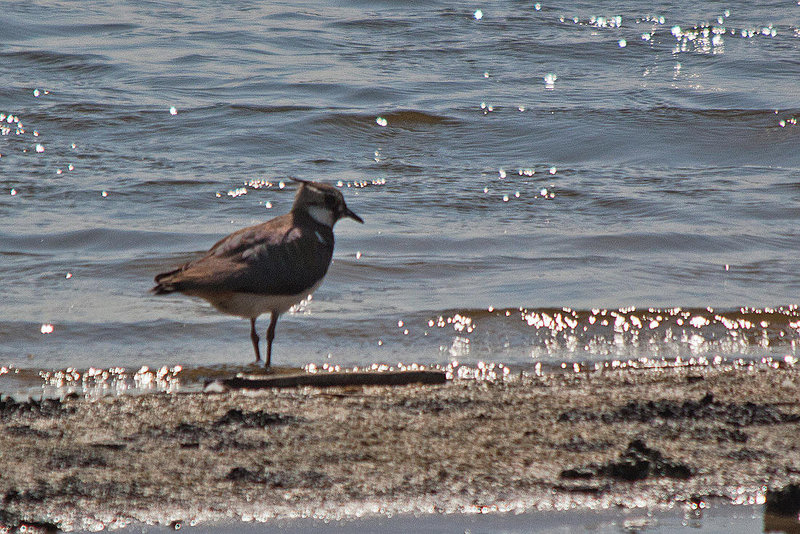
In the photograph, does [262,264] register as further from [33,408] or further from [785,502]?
[785,502]

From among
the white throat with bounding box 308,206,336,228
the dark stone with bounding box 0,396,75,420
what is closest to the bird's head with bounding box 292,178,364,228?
the white throat with bounding box 308,206,336,228

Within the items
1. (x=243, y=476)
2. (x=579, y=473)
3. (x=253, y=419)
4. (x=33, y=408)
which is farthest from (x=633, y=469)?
(x=33, y=408)

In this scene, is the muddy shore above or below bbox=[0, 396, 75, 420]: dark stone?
below

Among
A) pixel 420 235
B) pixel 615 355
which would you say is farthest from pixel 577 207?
pixel 615 355

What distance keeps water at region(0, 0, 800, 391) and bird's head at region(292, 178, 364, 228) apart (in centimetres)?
70

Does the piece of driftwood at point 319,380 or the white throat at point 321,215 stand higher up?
the white throat at point 321,215

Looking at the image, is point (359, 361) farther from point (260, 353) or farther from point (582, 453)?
point (582, 453)

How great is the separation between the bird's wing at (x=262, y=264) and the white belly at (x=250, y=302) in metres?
0.05

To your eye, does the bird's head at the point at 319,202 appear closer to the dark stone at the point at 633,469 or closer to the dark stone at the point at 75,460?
the dark stone at the point at 75,460

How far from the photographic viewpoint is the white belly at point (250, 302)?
5.68m

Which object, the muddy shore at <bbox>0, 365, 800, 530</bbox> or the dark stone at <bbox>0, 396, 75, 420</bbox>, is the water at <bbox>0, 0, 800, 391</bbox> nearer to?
the dark stone at <bbox>0, 396, 75, 420</bbox>

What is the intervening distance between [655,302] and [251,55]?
10.9 metres

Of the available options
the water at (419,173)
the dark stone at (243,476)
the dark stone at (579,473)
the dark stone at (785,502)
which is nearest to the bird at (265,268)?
the water at (419,173)

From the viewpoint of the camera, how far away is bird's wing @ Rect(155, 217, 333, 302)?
5.50 m
